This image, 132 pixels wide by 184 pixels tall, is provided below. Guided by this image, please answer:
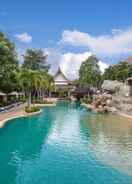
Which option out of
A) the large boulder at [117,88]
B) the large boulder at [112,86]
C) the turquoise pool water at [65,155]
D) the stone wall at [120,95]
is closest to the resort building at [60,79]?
the stone wall at [120,95]

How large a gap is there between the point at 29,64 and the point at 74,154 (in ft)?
187

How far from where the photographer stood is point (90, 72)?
74.5m

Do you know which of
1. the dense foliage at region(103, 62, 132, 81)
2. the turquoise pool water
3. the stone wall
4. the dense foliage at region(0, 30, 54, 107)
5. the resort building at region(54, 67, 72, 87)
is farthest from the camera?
the resort building at region(54, 67, 72, 87)

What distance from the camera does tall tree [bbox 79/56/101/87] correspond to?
242 feet

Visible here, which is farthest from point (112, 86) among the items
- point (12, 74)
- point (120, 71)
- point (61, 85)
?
point (61, 85)

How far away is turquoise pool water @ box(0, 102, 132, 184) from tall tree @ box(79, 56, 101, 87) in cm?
4811

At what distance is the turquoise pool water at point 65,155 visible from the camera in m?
12.7

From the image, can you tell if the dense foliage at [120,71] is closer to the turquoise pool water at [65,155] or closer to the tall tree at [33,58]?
the tall tree at [33,58]

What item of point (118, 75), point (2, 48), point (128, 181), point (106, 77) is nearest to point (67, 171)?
point (128, 181)

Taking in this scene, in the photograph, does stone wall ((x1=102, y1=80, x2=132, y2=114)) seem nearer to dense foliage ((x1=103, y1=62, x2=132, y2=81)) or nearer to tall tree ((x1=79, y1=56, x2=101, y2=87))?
dense foliage ((x1=103, y1=62, x2=132, y2=81))

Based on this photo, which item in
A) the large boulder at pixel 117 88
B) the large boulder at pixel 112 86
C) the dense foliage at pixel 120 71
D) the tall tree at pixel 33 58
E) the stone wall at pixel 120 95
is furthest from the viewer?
the tall tree at pixel 33 58

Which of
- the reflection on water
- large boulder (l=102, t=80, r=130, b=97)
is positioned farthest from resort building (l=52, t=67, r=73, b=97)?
the reflection on water

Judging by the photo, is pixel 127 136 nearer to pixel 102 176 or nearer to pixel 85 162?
pixel 85 162

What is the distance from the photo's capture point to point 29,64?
71812 millimetres
